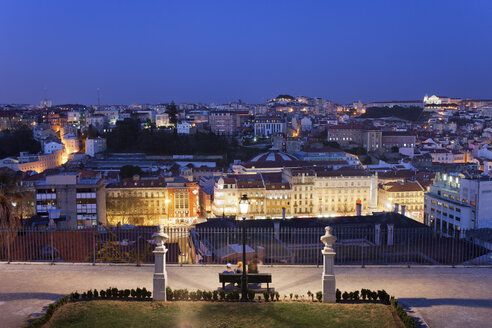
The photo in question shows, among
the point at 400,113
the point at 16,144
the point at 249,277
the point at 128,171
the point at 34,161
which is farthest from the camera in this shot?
the point at 400,113

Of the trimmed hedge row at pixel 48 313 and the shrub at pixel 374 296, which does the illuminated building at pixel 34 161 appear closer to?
the trimmed hedge row at pixel 48 313

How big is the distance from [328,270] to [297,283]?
1.51 metres

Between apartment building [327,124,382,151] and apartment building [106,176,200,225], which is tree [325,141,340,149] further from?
apartment building [106,176,200,225]

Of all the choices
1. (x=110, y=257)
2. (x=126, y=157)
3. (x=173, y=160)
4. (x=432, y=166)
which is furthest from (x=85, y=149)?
(x=110, y=257)

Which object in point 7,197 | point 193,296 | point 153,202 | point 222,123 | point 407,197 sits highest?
point 222,123

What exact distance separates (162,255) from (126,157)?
58.7m

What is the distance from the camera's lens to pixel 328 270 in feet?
30.1

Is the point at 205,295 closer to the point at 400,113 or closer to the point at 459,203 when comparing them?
the point at 459,203

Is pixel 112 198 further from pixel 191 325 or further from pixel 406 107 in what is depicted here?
pixel 406 107

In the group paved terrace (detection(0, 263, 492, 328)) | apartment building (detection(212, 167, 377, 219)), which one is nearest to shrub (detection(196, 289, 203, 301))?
paved terrace (detection(0, 263, 492, 328))

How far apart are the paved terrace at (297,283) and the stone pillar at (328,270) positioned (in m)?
0.88

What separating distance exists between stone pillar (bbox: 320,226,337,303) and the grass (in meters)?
0.20

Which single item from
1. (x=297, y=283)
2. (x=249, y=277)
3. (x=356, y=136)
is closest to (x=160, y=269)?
(x=249, y=277)

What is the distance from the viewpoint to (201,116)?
3479 inches
